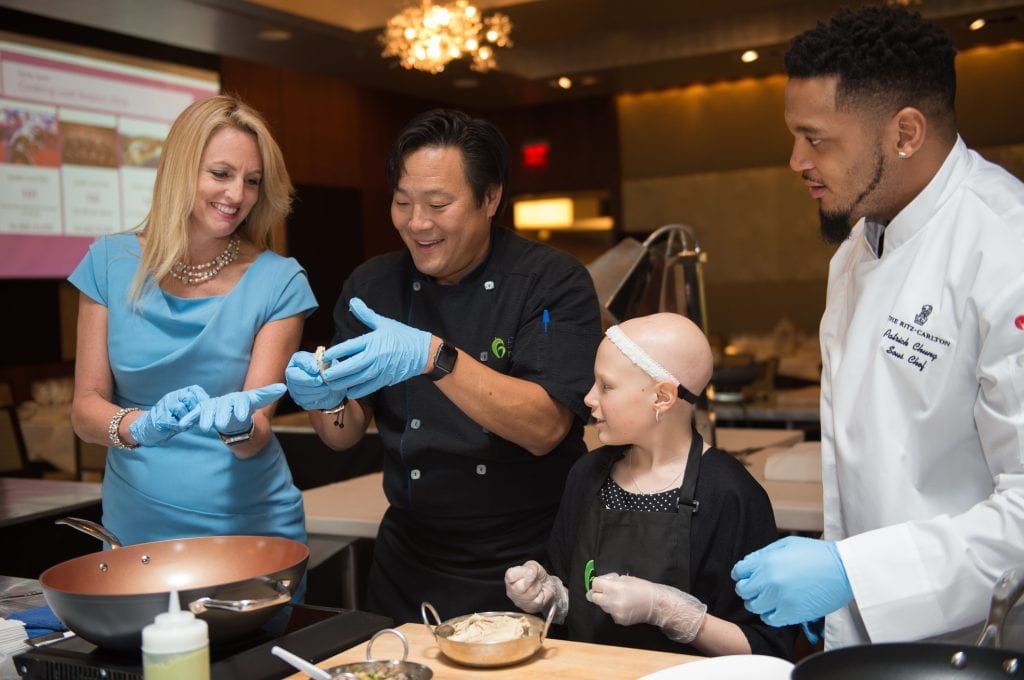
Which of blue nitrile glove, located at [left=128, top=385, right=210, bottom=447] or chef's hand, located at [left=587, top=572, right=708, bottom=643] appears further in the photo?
blue nitrile glove, located at [left=128, top=385, right=210, bottom=447]

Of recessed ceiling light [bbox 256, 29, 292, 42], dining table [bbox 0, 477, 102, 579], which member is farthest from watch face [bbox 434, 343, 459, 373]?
recessed ceiling light [bbox 256, 29, 292, 42]

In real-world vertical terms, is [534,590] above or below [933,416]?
below

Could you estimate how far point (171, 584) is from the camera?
56.3 inches

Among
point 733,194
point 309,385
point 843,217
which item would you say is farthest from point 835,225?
point 733,194

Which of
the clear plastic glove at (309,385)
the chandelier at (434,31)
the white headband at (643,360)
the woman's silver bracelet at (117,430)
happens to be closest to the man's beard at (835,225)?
the white headband at (643,360)

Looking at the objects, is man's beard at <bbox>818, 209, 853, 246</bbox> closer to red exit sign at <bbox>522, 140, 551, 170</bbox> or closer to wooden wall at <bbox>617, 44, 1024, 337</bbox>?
wooden wall at <bbox>617, 44, 1024, 337</bbox>

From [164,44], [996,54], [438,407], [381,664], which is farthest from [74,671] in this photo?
[996,54]

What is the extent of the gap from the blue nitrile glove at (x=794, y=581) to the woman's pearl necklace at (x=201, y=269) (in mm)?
1209

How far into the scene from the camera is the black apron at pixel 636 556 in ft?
5.52

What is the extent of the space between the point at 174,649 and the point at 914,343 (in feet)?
3.65

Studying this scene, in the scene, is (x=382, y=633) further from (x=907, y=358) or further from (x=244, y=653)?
(x=907, y=358)

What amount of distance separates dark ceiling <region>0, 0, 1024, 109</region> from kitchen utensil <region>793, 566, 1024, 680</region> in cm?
536

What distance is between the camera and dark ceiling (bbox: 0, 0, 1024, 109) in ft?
19.1

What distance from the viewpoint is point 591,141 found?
352 inches
